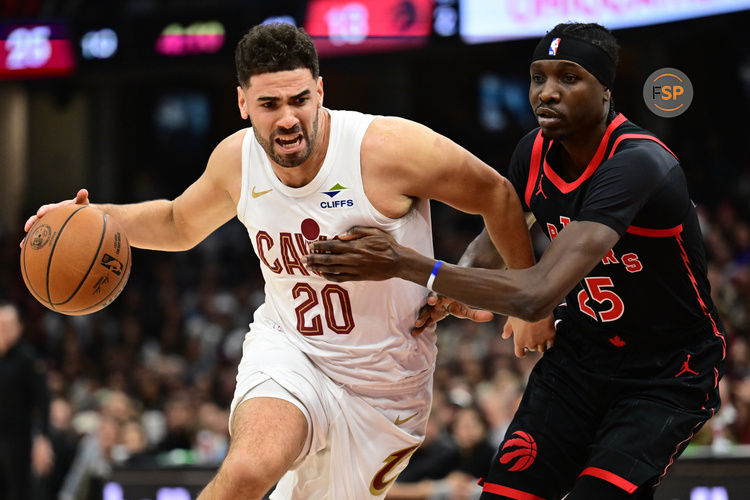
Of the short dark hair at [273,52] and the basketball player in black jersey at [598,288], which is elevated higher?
the short dark hair at [273,52]

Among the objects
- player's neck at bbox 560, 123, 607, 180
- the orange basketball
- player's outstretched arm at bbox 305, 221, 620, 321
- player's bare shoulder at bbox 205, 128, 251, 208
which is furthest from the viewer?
player's bare shoulder at bbox 205, 128, 251, 208

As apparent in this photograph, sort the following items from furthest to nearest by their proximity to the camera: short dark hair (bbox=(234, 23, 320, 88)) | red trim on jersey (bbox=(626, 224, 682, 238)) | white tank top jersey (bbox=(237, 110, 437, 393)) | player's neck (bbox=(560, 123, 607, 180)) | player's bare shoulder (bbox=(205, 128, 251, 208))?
player's bare shoulder (bbox=(205, 128, 251, 208))
white tank top jersey (bbox=(237, 110, 437, 393))
short dark hair (bbox=(234, 23, 320, 88))
player's neck (bbox=(560, 123, 607, 180))
red trim on jersey (bbox=(626, 224, 682, 238))

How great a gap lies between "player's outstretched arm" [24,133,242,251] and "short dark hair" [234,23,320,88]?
0.43 m

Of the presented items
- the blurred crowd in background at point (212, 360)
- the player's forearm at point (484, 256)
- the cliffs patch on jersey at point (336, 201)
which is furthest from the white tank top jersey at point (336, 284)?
the blurred crowd in background at point (212, 360)

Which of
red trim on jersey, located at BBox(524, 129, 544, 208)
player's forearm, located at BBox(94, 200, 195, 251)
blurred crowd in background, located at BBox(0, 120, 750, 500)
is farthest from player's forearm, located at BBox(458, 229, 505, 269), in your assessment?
blurred crowd in background, located at BBox(0, 120, 750, 500)

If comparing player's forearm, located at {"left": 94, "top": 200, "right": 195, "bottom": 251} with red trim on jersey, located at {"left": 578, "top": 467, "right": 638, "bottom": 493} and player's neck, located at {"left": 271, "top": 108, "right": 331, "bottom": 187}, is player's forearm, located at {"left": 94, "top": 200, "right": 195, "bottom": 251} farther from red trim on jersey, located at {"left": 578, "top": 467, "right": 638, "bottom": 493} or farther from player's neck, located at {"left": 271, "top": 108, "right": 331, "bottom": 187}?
red trim on jersey, located at {"left": 578, "top": 467, "right": 638, "bottom": 493}

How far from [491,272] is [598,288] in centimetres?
50

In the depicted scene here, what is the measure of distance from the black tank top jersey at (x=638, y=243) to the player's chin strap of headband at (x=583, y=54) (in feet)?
0.64

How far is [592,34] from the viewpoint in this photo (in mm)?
3611

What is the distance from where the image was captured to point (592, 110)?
11.6ft

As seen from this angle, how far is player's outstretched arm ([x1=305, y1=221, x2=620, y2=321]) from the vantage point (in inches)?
129

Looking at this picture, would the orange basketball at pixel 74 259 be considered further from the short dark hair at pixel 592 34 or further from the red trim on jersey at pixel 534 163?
the short dark hair at pixel 592 34

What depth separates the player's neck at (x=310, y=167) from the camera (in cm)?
390

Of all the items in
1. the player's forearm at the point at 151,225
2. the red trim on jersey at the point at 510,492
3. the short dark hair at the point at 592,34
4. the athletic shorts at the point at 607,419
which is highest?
the short dark hair at the point at 592,34
